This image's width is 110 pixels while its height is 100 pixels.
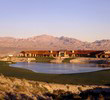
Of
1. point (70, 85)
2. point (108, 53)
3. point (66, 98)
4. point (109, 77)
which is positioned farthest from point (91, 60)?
point (66, 98)

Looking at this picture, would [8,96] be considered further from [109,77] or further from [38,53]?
[38,53]

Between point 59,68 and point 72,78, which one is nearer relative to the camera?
point 72,78

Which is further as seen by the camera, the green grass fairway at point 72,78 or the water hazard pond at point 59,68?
the water hazard pond at point 59,68

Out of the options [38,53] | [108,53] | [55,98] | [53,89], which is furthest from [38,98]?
[38,53]

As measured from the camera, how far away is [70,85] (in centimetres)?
3002

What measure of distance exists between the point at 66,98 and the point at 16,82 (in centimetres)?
911

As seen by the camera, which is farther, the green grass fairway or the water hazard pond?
the water hazard pond

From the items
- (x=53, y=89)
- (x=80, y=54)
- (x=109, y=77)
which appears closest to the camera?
(x=53, y=89)

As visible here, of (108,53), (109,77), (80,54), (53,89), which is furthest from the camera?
(80,54)

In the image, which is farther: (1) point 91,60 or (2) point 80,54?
(2) point 80,54

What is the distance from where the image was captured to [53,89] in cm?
2847

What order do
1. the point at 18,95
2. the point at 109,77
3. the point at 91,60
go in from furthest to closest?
the point at 91,60 < the point at 109,77 < the point at 18,95

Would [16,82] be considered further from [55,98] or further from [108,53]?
[108,53]

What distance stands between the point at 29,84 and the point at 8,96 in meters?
8.26
